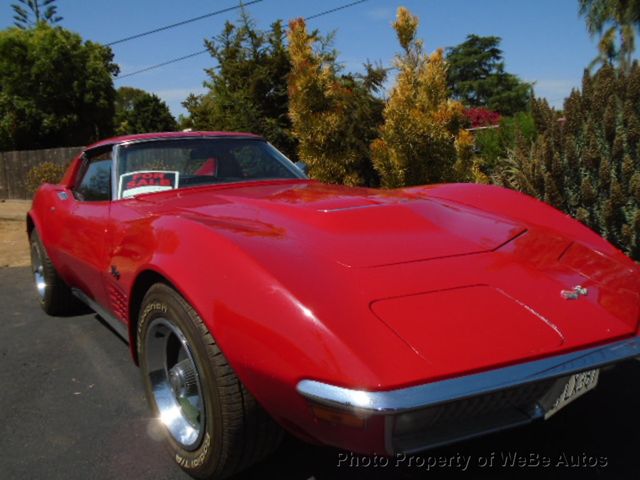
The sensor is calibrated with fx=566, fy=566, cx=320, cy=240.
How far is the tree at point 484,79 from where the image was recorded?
51062mm

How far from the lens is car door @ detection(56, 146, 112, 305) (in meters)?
2.84

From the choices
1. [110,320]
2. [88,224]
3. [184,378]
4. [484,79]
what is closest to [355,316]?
[184,378]

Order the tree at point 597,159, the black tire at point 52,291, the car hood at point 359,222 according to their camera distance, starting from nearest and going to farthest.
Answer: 1. the car hood at point 359,222
2. the black tire at point 52,291
3. the tree at point 597,159

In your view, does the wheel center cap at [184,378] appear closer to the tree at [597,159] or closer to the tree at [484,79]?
the tree at [597,159]

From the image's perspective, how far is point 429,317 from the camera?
162cm

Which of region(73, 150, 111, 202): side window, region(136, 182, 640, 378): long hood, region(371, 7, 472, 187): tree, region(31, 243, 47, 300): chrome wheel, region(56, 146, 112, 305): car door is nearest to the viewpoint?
region(136, 182, 640, 378): long hood

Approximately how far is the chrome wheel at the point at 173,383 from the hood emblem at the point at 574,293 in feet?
4.20

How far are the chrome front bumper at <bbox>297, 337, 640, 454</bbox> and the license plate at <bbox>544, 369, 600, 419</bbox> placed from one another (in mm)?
34

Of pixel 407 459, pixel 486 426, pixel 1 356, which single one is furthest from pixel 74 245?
pixel 486 426

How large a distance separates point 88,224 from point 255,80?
20.7ft

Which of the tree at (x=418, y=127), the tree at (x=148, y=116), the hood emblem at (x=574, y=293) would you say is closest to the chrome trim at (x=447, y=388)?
the hood emblem at (x=574, y=293)

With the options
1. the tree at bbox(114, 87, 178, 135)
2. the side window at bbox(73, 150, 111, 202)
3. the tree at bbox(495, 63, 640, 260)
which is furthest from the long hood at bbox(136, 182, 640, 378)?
the tree at bbox(114, 87, 178, 135)

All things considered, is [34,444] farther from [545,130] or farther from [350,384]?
[545,130]

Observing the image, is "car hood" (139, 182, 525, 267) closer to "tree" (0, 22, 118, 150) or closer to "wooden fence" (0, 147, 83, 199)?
"wooden fence" (0, 147, 83, 199)
